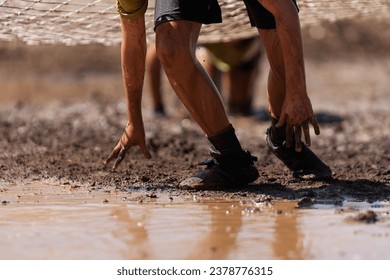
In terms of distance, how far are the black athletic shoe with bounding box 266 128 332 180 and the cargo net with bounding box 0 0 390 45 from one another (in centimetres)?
82

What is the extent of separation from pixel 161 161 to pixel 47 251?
2118 mm

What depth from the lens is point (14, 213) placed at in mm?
3451

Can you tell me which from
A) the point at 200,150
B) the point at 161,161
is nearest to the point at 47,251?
the point at 161,161

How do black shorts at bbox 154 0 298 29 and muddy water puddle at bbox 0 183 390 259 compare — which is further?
black shorts at bbox 154 0 298 29

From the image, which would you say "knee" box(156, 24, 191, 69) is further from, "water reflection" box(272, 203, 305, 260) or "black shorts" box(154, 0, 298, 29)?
"water reflection" box(272, 203, 305, 260)

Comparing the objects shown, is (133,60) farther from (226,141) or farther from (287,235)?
(287,235)

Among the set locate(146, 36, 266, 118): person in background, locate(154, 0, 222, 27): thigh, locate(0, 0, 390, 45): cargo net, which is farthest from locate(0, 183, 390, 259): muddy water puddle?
locate(146, 36, 266, 118): person in background

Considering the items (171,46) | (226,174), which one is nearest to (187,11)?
(171,46)

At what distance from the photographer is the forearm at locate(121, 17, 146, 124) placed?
3916 millimetres

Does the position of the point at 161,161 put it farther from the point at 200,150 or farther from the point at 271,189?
the point at 271,189


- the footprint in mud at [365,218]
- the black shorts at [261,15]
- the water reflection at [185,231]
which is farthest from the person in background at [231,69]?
the footprint in mud at [365,218]

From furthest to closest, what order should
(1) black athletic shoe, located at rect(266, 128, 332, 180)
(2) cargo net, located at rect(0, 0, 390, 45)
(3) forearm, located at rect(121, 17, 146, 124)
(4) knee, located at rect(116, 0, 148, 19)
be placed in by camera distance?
(2) cargo net, located at rect(0, 0, 390, 45), (1) black athletic shoe, located at rect(266, 128, 332, 180), (3) forearm, located at rect(121, 17, 146, 124), (4) knee, located at rect(116, 0, 148, 19)

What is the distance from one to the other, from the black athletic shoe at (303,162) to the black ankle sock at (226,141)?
27 centimetres

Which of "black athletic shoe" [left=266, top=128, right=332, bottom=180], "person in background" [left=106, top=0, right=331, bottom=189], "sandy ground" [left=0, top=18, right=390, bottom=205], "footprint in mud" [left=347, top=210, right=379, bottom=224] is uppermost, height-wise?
"person in background" [left=106, top=0, right=331, bottom=189]
